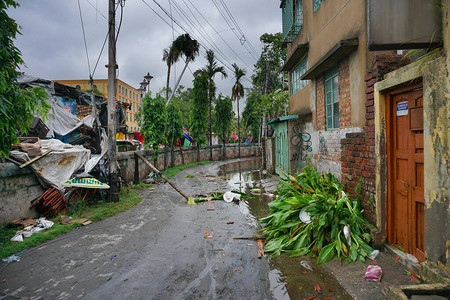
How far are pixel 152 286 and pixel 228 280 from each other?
3.41 feet

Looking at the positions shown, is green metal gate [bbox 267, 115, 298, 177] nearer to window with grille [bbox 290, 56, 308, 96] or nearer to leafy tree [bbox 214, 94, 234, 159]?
window with grille [bbox 290, 56, 308, 96]

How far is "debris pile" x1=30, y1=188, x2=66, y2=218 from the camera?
6531 mm

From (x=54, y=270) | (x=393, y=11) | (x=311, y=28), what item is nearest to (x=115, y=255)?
(x=54, y=270)

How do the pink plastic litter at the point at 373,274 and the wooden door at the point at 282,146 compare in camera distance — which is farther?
the wooden door at the point at 282,146

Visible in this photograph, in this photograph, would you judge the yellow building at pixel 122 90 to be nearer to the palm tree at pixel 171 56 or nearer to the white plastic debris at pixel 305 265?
the palm tree at pixel 171 56

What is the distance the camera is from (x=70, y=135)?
11.7 meters

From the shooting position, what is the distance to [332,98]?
676cm

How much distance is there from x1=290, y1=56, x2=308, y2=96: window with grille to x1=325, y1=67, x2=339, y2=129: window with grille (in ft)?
8.99

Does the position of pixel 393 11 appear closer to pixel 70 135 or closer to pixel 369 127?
pixel 369 127

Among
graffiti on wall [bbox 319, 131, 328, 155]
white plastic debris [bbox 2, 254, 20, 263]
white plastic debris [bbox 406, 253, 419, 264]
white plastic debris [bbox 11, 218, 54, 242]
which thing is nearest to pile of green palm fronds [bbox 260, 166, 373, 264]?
white plastic debris [bbox 406, 253, 419, 264]

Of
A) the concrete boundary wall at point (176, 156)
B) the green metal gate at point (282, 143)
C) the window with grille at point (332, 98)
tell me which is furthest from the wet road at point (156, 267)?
the concrete boundary wall at point (176, 156)

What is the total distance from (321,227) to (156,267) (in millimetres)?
2713

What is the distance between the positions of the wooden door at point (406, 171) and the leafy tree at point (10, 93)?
535cm

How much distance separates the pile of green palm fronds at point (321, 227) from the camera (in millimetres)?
4109
